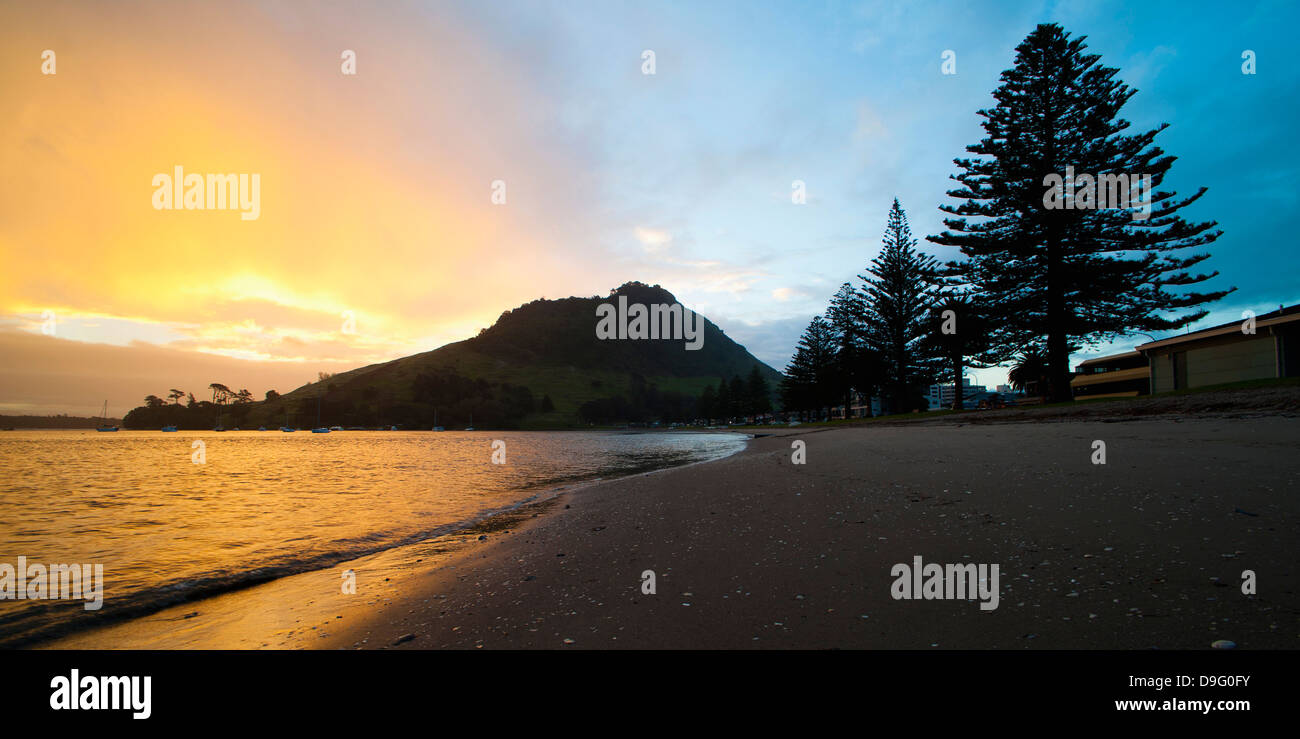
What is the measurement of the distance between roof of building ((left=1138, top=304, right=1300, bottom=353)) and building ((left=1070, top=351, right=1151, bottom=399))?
25971mm

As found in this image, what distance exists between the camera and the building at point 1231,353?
993 inches

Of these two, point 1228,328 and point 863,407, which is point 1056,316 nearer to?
point 1228,328

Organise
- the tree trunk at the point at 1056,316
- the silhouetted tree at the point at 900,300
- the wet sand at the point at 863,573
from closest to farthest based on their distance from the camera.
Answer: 1. the wet sand at the point at 863,573
2. the tree trunk at the point at 1056,316
3. the silhouetted tree at the point at 900,300

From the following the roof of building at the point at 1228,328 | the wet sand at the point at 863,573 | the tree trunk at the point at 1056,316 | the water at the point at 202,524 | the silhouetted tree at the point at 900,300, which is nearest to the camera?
the wet sand at the point at 863,573

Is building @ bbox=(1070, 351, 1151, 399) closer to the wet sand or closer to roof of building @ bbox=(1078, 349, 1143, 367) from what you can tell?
roof of building @ bbox=(1078, 349, 1143, 367)

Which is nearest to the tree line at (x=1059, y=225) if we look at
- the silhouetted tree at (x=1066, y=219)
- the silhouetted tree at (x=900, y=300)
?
the silhouetted tree at (x=1066, y=219)

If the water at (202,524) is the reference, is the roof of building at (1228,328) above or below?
above

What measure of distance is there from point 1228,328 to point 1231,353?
1408 millimetres

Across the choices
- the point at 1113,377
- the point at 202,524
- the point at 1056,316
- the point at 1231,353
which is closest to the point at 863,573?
the point at 202,524

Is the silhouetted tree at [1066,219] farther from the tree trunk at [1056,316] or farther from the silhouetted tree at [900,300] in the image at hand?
the silhouetted tree at [900,300]

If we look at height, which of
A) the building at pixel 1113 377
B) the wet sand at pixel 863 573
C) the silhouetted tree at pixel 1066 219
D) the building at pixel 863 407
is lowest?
the building at pixel 863 407
